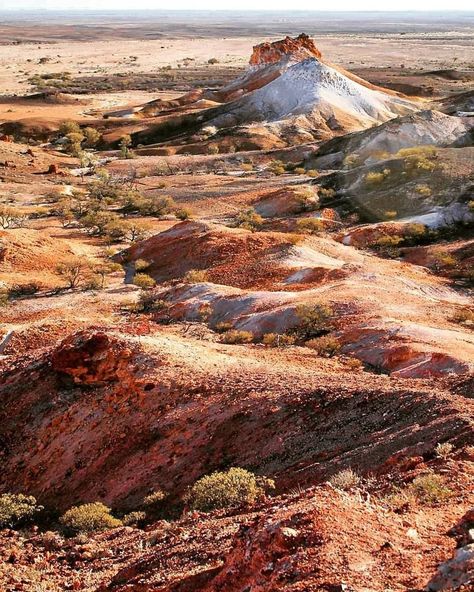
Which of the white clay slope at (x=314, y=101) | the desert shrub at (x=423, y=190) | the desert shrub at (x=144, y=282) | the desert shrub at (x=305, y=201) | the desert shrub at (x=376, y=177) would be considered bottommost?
the desert shrub at (x=144, y=282)

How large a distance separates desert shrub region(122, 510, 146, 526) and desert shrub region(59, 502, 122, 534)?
162mm

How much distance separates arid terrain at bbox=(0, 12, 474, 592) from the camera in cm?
721

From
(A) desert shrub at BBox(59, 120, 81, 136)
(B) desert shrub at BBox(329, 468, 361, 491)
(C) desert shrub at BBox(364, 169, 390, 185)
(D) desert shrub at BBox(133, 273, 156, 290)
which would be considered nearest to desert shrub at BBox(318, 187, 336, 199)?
(C) desert shrub at BBox(364, 169, 390, 185)

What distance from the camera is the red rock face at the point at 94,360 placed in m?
15.3

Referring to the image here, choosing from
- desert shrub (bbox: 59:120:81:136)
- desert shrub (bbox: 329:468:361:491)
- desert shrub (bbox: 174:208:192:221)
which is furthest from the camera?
desert shrub (bbox: 59:120:81:136)

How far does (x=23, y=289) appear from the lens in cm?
2584

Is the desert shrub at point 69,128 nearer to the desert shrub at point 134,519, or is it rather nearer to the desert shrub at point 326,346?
the desert shrub at point 326,346

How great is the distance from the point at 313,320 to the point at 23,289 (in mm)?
12232

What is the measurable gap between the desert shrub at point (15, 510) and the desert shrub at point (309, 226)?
76.2ft

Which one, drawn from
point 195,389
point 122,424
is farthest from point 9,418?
point 195,389

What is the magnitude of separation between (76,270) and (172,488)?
17.4 metres

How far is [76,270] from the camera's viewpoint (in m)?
27.8

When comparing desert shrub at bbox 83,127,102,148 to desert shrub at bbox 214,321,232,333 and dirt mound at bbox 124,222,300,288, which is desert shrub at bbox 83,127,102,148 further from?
desert shrub at bbox 214,321,232,333

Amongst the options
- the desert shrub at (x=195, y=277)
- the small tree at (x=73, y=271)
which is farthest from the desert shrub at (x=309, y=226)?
the small tree at (x=73, y=271)
